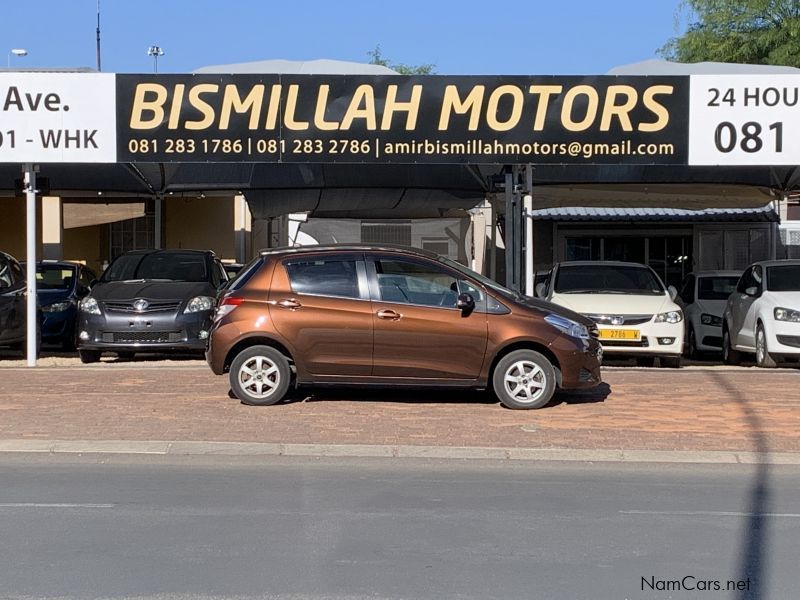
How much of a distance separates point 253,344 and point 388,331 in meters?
1.48

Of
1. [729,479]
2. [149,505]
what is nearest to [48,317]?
[149,505]

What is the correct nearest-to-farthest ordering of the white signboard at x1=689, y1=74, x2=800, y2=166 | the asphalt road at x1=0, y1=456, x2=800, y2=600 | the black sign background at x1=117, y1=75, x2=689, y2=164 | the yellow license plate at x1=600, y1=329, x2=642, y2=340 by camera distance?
1. the asphalt road at x1=0, y1=456, x2=800, y2=600
2. the white signboard at x1=689, y1=74, x2=800, y2=166
3. the black sign background at x1=117, y1=75, x2=689, y2=164
4. the yellow license plate at x1=600, y1=329, x2=642, y2=340

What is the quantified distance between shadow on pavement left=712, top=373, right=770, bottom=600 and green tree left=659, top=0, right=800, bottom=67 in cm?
1934

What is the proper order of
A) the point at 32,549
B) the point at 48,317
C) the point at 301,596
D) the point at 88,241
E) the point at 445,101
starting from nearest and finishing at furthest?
the point at 301,596
the point at 32,549
the point at 445,101
the point at 48,317
the point at 88,241

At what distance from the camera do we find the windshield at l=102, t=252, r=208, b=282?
16.3m

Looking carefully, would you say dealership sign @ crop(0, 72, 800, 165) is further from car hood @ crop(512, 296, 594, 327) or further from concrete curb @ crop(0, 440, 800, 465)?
concrete curb @ crop(0, 440, 800, 465)

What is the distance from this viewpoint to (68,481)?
27.3ft

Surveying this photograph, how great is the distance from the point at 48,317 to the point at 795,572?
13555mm

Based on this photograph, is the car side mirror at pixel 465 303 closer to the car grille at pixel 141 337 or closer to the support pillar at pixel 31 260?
the car grille at pixel 141 337

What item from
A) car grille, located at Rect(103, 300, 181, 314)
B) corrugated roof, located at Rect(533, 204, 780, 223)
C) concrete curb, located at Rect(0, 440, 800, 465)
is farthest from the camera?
corrugated roof, located at Rect(533, 204, 780, 223)

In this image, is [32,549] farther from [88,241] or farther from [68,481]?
[88,241]

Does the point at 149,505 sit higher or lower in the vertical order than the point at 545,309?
lower

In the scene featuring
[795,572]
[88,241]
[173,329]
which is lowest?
[795,572]

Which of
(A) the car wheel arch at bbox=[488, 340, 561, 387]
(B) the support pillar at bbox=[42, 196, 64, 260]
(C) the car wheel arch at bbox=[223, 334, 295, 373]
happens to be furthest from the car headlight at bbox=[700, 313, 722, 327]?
(B) the support pillar at bbox=[42, 196, 64, 260]
